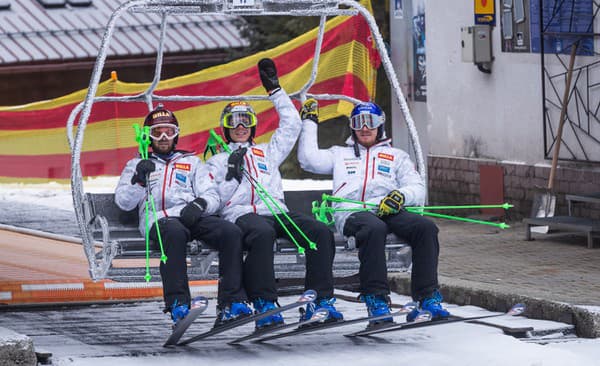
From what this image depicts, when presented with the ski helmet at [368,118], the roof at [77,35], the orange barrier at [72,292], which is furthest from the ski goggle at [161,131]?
the roof at [77,35]

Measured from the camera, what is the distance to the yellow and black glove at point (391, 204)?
31.1ft

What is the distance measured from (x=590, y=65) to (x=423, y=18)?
365cm

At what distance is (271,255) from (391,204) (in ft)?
2.54

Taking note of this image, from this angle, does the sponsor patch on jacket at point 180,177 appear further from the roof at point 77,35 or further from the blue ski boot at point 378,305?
the roof at point 77,35

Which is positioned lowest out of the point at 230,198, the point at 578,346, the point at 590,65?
the point at 578,346

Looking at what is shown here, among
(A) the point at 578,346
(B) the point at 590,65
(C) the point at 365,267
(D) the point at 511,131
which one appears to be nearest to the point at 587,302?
(A) the point at 578,346

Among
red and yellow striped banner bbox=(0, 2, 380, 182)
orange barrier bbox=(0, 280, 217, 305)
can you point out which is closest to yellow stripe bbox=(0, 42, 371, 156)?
red and yellow striped banner bbox=(0, 2, 380, 182)

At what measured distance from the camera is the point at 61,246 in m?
15.1

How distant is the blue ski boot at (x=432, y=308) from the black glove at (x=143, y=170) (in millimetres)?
1766

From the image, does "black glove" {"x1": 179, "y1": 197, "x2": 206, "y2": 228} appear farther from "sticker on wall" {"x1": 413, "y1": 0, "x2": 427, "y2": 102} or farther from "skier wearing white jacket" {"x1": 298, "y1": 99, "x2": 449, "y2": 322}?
"sticker on wall" {"x1": 413, "y1": 0, "x2": 427, "y2": 102}

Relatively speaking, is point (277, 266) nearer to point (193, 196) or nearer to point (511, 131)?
point (193, 196)

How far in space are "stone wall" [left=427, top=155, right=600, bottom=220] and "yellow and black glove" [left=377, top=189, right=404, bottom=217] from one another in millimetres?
5263

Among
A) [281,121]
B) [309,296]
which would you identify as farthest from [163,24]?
[309,296]

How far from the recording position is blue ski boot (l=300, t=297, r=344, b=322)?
9.45 metres
